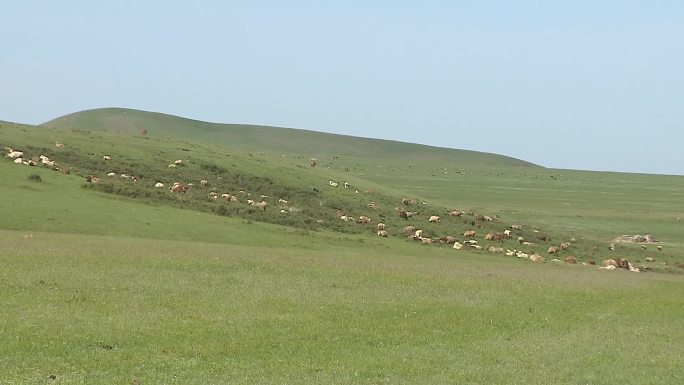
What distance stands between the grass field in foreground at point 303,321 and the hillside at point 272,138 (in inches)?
4949

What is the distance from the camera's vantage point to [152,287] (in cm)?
2241

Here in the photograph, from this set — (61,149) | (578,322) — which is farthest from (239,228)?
(578,322)

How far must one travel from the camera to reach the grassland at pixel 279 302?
16047 millimetres

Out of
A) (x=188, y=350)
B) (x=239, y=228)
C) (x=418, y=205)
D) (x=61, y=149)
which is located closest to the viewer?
(x=188, y=350)

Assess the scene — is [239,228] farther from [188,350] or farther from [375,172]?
[375,172]

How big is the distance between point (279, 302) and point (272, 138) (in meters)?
161

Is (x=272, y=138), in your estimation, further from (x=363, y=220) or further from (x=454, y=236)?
(x=454, y=236)

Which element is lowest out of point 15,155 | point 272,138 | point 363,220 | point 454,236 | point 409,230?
point 454,236

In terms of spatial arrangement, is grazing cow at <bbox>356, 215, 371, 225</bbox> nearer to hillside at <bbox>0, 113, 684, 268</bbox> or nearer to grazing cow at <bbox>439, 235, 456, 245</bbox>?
hillside at <bbox>0, 113, 684, 268</bbox>

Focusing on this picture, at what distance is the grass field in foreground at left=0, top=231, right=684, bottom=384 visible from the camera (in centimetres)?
1572

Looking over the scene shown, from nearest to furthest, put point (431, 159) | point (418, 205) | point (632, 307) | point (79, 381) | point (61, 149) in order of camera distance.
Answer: point (79, 381), point (632, 307), point (61, 149), point (418, 205), point (431, 159)

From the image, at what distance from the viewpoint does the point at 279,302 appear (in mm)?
21984

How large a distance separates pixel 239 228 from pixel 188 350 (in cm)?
2418

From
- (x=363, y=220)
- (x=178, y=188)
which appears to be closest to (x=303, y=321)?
(x=363, y=220)
